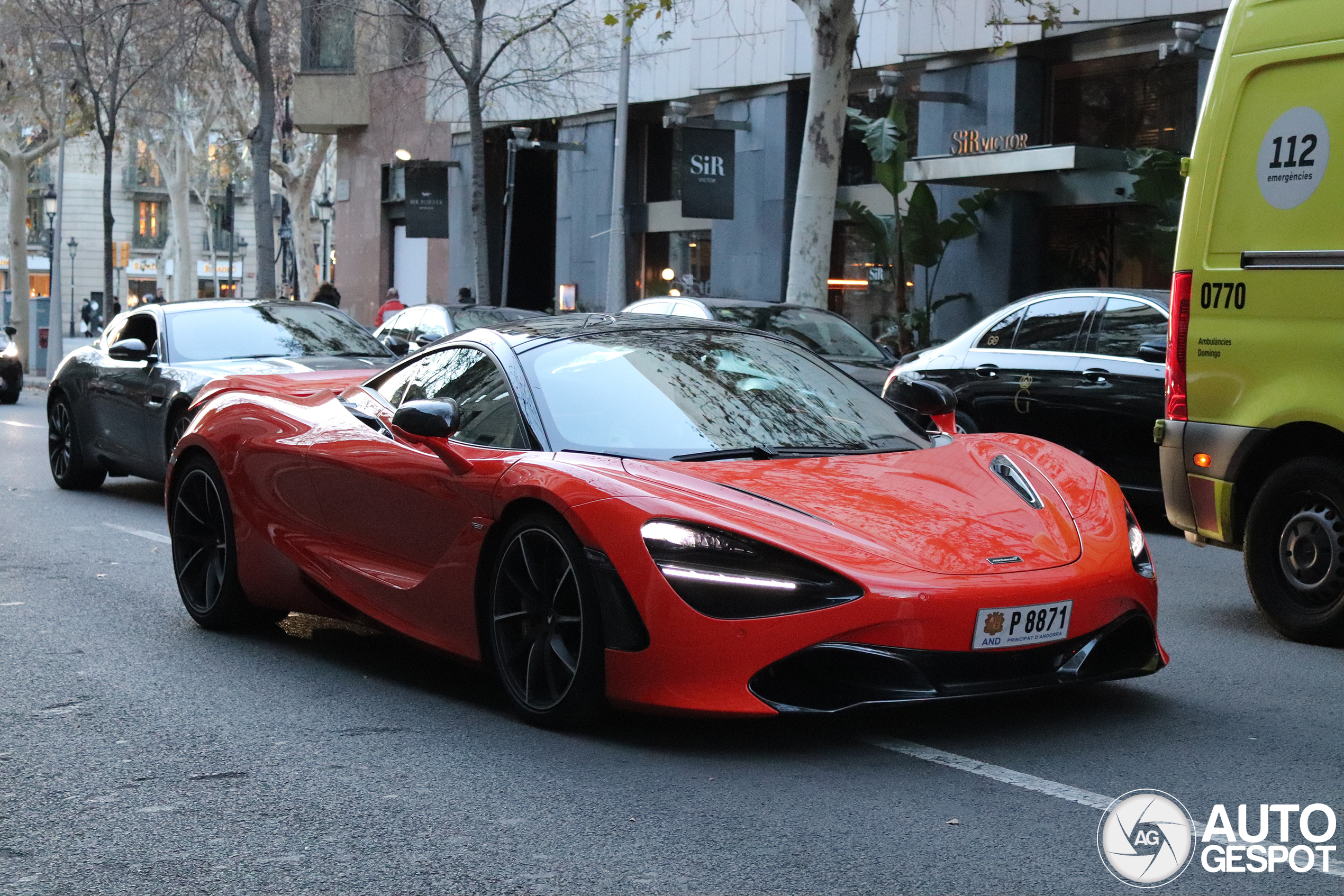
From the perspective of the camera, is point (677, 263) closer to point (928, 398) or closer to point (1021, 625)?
point (928, 398)

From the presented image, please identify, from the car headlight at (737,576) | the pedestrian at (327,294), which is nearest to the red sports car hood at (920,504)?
the car headlight at (737,576)

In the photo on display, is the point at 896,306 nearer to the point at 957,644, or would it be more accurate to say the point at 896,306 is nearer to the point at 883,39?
the point at 883,39

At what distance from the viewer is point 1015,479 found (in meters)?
5.61

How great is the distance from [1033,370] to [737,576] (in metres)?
7.27

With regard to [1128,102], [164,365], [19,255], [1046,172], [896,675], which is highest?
[1128,102]

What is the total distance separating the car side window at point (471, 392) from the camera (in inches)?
224

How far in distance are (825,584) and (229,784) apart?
1.78 metres

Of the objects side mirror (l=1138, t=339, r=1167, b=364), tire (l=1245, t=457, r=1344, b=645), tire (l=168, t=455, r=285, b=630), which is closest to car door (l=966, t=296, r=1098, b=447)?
side mirror (l=1138, t=339, r=1167, b=364)

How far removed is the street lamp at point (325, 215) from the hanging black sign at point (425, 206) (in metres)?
13.4

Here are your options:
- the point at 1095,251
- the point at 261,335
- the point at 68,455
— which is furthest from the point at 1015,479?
the point at 1095,251

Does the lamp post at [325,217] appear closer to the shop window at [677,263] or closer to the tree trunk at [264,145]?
the tree trunk at [264,145]

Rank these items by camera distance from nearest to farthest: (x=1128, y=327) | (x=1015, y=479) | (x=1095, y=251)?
(x=1015, y=479) < (x=1128, y=327) < (x=1095, y=251)

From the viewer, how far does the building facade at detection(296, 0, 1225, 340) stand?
20.9 metres

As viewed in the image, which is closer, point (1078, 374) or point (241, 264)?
point (1078, 374)
